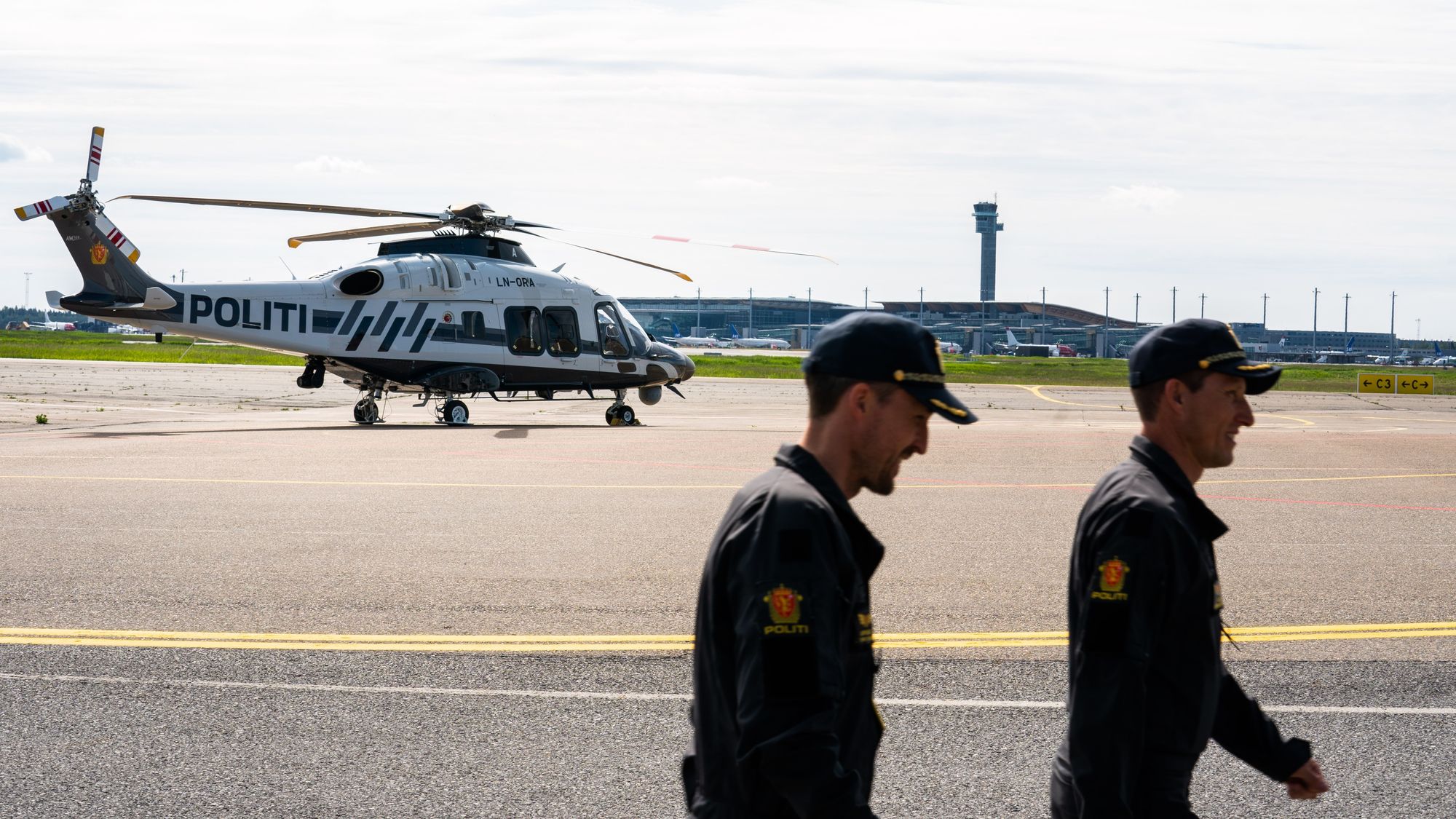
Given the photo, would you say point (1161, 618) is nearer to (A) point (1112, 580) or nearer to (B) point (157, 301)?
(A) point (1112, 580)

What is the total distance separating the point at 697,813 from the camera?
2662 mm

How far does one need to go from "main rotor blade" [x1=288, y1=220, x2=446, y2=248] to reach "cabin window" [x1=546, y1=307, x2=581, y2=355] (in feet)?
9.51

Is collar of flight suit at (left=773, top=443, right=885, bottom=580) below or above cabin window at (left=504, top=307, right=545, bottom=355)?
below

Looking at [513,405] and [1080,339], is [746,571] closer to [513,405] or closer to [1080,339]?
[513,405]

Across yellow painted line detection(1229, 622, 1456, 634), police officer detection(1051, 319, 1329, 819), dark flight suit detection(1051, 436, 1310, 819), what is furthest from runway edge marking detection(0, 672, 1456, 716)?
dark flight suit detection(1051, 436, 1310, 819)

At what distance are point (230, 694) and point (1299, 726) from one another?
4969 mm

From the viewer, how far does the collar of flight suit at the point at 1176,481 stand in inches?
132

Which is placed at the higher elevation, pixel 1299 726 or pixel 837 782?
pixel 837 782

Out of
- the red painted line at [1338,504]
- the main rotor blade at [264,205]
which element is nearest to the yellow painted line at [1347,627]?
the red painted line at [1338,504]

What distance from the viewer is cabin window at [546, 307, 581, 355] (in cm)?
2839

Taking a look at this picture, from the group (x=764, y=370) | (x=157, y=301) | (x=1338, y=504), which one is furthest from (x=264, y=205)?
(x=764, y=370)

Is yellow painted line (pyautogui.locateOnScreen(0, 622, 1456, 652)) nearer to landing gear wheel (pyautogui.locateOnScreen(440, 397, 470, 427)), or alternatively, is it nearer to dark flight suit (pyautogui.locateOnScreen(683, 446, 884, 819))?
dark flight suit (pyautogui.locateOnScreen(683, 446, 884, 819))

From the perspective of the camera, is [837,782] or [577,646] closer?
[837,782]

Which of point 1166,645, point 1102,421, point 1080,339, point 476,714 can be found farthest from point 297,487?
point 1080,339
